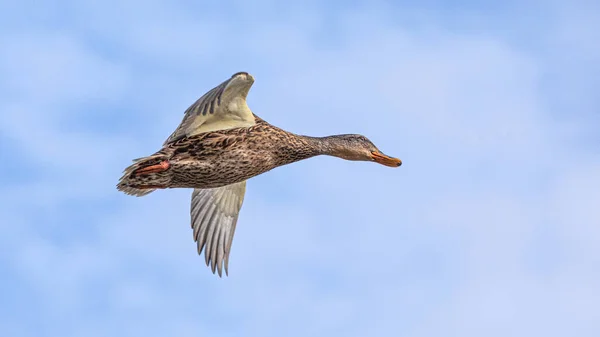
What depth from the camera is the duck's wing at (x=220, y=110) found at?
1588 centimetres

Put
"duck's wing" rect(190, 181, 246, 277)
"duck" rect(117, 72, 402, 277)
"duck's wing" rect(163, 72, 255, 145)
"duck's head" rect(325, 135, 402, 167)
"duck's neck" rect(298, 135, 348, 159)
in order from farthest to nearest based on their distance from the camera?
"duck's wing" rect(190, 181, 246, 277), "duck's head" rect(325, 135, 402, 167), "duck's neck" rect(298, 135, 348, 159), "duck" rect(117, 72, 402, 277), "duck's wing" rect(163, 72, 255, 145)

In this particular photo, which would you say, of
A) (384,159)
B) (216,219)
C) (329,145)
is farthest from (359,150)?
(216,219)

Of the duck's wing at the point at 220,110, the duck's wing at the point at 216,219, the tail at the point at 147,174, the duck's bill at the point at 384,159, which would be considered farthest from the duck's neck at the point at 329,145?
the tail at the point at 147,174

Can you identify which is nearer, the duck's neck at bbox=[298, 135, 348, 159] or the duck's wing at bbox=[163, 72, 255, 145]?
the duck's wing at bbox=[163, 72, 255, 145]

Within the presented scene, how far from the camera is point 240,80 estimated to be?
52.7ft

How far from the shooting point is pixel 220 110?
16.6 metres

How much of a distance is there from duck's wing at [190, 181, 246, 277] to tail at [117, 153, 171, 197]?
6.68 ft

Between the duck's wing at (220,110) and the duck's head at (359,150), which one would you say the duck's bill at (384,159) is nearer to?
the duck's head at (359,150)

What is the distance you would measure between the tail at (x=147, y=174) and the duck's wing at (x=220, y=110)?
38cm

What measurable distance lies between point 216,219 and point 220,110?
290 centimetres

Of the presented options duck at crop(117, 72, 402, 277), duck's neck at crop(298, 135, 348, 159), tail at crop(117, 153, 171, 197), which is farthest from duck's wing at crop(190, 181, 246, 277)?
tail at crop(117, 153, 171, 197)

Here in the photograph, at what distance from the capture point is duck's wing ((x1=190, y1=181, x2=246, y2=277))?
61.8ft

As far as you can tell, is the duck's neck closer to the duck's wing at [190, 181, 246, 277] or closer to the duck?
the duck

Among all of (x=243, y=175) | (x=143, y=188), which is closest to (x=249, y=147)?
(x=243, y=175)
